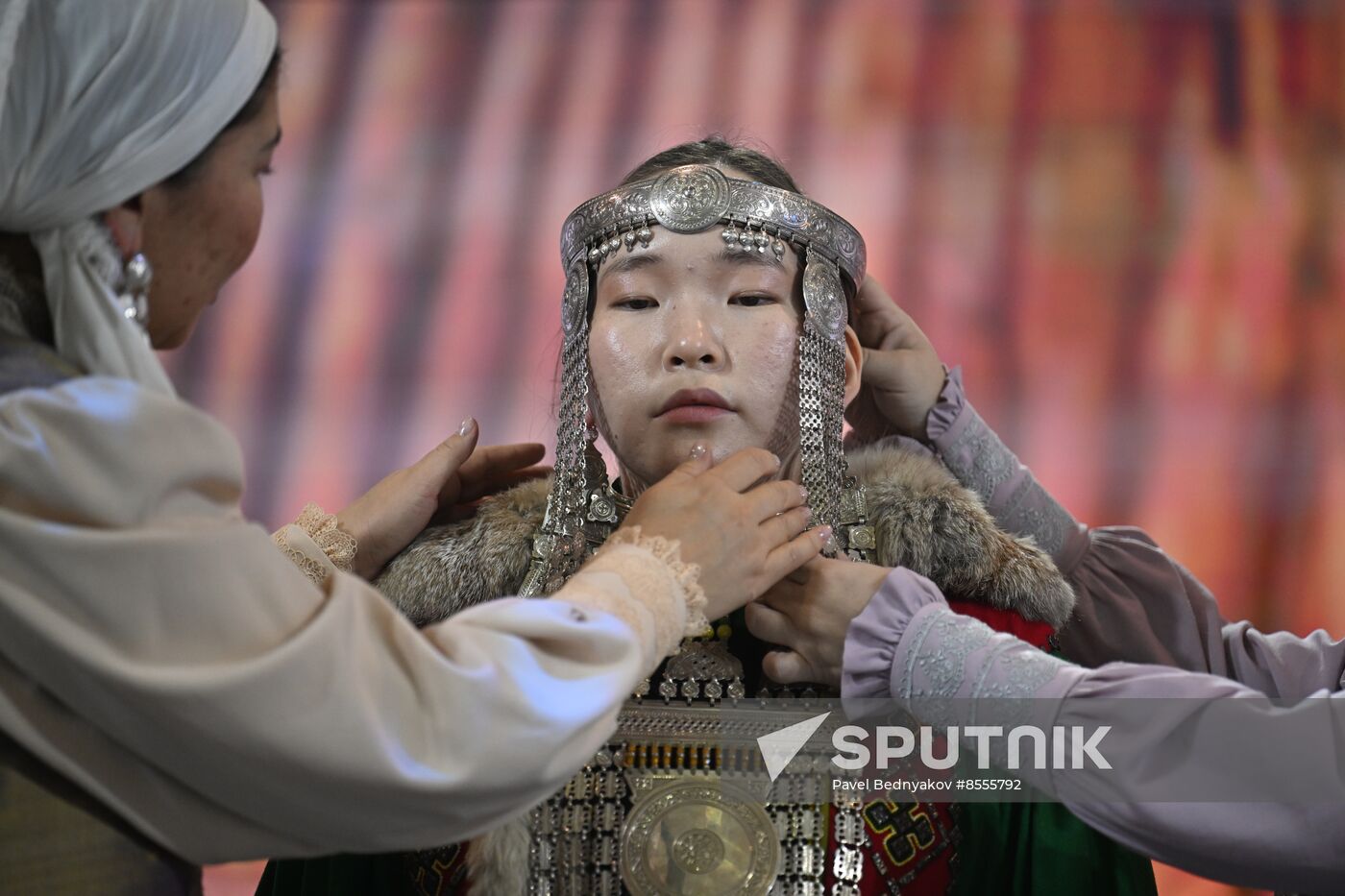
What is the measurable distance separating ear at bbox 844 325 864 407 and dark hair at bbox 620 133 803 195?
282 millimetres

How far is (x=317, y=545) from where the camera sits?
7.20 ft

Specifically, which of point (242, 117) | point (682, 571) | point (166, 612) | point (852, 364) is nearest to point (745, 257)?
point (852, 364)

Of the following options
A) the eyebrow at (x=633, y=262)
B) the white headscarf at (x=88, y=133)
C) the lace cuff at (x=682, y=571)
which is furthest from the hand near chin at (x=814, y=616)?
the white headscarf at (x=88, y=133)

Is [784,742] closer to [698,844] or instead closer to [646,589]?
[698,844]

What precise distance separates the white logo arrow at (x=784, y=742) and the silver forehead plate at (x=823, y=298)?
0.63 m

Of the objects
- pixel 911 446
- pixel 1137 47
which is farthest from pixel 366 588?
pixel 1137 47

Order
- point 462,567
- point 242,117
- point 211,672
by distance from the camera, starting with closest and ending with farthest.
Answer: point 211,672 → point 242,117 → point 462,567

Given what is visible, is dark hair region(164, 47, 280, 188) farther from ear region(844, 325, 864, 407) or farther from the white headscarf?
ear region(844, 325, 864, 407)

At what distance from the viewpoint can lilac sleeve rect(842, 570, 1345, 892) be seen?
1451 millimetres

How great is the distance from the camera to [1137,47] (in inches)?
133

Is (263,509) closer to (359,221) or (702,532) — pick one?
(359,221)

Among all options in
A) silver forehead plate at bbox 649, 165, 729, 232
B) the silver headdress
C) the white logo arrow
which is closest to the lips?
the silver headdress

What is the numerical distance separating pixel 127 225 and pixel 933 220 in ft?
8.14

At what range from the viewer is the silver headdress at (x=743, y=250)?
2.01 metres
